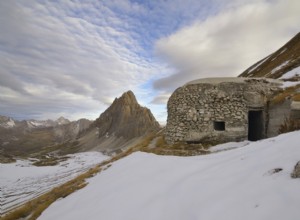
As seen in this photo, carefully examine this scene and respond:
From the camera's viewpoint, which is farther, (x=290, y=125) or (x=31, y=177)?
(x=31, y=177)

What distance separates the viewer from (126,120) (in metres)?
144

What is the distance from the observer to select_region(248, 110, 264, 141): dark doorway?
70.7ft

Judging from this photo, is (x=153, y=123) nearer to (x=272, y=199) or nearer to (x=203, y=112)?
(x=203, y=112)

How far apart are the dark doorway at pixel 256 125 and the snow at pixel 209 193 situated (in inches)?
476

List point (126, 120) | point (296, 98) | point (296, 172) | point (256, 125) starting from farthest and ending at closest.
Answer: point (126, 120), point (256, 125), point (296, 98), point (296, 172)

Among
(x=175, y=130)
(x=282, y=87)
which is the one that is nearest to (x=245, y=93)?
(x=282, y=87)

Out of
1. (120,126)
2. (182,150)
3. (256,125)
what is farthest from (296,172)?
(120,126)

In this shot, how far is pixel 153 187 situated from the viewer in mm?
9969

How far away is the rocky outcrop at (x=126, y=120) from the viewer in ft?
441

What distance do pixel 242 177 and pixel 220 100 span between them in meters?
14.5

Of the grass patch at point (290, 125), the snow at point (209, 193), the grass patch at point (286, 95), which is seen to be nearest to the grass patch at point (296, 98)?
the grass patch at point (286, 95)

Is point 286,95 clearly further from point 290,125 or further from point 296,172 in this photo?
point 296,172

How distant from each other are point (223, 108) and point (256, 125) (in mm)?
4135

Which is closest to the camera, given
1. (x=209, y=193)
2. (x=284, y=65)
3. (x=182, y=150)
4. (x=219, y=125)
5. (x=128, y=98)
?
(x=209, y=193)
